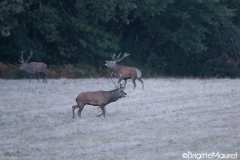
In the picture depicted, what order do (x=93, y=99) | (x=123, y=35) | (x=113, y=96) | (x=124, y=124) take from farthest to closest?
(x=123, y=35) < (x=113, y=96) < (x=93, y=99) < (x=124, y=124)

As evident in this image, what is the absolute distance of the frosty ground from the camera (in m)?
10.2

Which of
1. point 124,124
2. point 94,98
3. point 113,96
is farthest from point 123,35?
point 124,124

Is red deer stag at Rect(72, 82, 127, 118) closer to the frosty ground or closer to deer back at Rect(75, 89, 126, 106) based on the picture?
deer back at Rect(75, 89, 126, 106)

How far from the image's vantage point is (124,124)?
13.0 metres

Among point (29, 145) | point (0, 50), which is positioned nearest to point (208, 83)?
point (0, 50)

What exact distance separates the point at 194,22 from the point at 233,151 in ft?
72.7

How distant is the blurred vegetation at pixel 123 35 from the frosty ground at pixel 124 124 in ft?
23.4

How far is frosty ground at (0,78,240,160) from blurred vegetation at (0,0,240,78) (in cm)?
714

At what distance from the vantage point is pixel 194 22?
3139cm

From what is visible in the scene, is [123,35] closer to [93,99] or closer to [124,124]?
[93,99]

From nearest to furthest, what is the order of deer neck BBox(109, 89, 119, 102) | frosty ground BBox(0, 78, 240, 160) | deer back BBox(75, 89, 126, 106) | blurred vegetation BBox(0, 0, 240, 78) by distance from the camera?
frosty ground BBox(0, 78, 240, 160) < deer back BBox(75, 89, 126, 106) < deer neck BBox(109, 89, 119, 102) < blurred vegetation BBox(0, 0, 240, 78)

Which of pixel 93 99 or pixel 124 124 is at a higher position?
pixel 93 99

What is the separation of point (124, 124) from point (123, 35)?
21170 millimetres

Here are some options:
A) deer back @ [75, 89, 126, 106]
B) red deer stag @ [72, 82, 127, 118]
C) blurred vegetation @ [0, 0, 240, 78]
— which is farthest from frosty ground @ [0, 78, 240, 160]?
blurred vegetation @ [0, 0, 240, 78]
